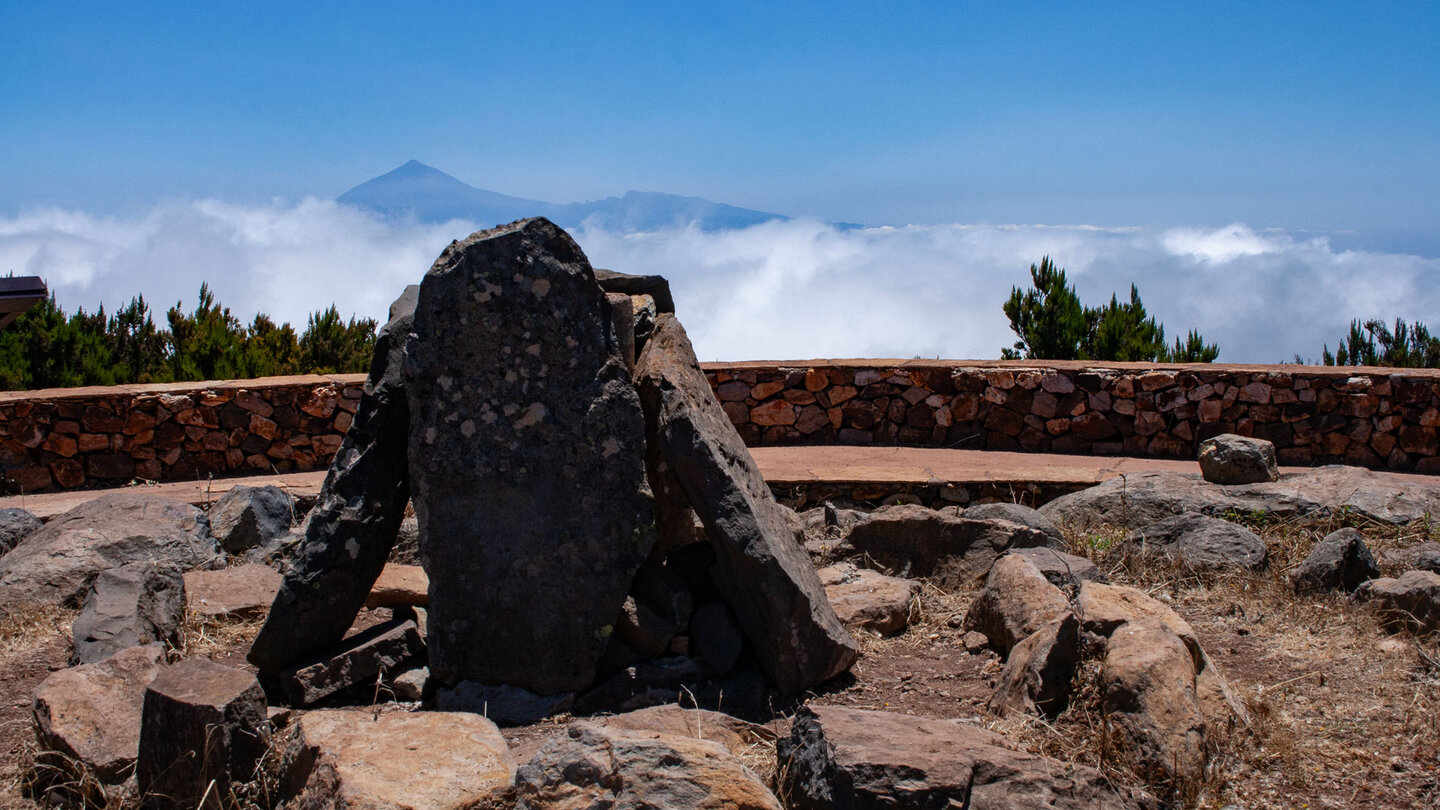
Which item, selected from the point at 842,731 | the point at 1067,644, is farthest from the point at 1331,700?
the point at 842,731

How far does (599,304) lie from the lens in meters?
4.52

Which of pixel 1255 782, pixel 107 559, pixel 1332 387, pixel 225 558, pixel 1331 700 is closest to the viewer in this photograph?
pixel 1255 782

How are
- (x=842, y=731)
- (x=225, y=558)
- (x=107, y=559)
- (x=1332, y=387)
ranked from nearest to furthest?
(x=842, y=731), (x=107, y=559), (x=225, y=558), (x=1332, y=387)

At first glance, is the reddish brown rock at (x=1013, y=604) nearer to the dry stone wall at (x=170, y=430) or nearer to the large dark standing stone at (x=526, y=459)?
the large dark standing stone at (x=526, y=459)

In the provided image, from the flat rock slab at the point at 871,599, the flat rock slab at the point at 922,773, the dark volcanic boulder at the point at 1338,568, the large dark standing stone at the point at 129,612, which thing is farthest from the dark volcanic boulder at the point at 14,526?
the dark volcanic boulder at the point at 1338,568

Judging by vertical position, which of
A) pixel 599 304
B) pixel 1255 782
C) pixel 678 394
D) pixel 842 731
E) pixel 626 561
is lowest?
pixel 1255 782

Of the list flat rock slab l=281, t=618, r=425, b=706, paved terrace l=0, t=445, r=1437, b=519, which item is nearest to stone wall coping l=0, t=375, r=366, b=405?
paved terrace l=0, t=445, r=1437, b=519

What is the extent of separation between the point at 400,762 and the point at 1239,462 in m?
6.13

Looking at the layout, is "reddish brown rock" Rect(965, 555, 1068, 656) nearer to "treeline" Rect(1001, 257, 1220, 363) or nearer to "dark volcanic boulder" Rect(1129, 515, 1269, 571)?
"dark volcanic boulder" Rect(1129, 515, 1269, 571)

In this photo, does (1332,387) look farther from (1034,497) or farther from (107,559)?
(107,559)

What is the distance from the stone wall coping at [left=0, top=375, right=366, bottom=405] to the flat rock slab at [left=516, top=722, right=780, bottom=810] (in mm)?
7106

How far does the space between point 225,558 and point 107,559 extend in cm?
63

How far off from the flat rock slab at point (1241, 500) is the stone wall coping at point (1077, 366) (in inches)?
97.1

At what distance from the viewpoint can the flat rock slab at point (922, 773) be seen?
10.6 feet
